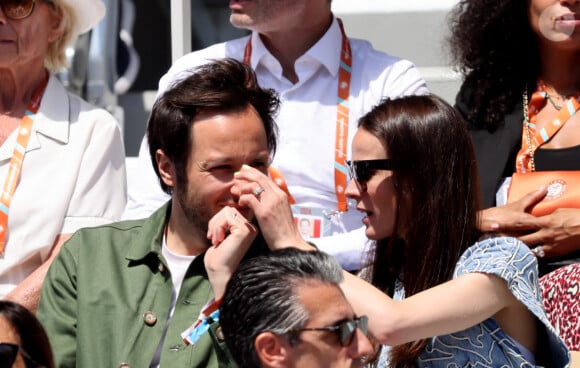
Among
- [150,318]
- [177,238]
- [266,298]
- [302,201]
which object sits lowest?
[302,201]

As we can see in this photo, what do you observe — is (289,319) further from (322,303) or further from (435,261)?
(435,261)

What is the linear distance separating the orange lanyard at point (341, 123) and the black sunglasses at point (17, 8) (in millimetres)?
828

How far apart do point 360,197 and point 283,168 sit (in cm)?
93

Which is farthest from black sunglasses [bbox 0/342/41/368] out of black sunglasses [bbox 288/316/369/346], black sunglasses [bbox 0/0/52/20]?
black sunglasses [bbox 0/0/52/20]

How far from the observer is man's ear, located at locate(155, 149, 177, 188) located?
363cm

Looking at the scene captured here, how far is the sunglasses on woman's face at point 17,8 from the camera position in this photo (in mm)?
4391

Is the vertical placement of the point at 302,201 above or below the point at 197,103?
below

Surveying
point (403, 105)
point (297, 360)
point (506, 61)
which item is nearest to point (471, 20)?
point (506, 61)

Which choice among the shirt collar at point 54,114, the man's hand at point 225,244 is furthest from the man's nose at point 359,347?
the shirt collar at point 54,114

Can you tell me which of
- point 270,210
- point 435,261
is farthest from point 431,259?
point 270,210

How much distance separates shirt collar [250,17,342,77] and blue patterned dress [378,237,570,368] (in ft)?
4.72

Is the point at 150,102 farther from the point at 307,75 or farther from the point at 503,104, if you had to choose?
the point at 503,104

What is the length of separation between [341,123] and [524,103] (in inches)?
25.9

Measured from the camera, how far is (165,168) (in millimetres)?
3648
